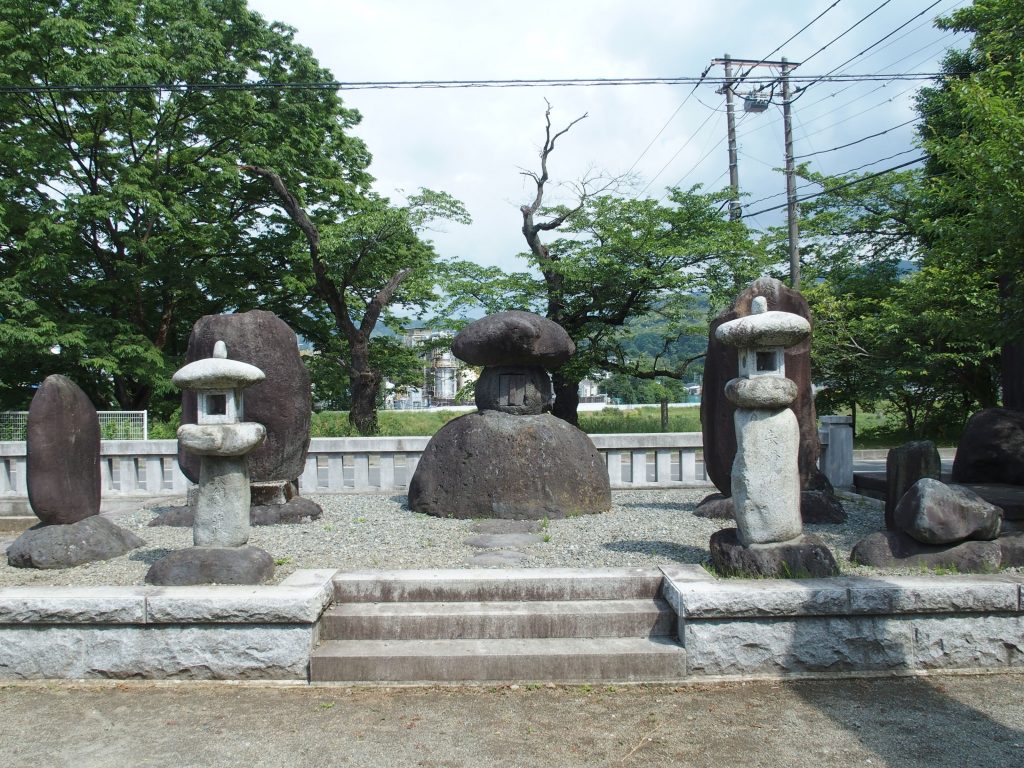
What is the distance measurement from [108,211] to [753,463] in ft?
55.2

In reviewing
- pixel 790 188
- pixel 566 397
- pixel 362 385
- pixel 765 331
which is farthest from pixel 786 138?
pixel 765 331

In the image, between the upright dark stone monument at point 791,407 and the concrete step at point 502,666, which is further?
the upright dark stone monument at point 791,407

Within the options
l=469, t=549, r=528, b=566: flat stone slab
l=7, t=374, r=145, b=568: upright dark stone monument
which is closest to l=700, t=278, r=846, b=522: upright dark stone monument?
l=469, t=549, r=528, b=566: flat stone slab

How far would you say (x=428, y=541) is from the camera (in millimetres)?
6711

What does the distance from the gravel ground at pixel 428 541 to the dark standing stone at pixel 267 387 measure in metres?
0.81

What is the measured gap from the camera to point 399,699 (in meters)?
4.27

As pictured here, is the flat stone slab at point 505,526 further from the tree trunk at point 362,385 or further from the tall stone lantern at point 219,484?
the tree trunk at point 362,385

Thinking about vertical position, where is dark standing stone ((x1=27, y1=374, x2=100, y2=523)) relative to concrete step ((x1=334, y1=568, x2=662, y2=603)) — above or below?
above

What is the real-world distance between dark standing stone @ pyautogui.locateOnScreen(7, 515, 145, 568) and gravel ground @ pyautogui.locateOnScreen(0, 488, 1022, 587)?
0.32 feet

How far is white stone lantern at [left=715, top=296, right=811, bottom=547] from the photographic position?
4938 millimetres

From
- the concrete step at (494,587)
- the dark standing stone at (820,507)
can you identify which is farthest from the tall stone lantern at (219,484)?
the dark standing stone at (820,507)

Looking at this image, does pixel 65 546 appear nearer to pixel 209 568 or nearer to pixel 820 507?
pixel 209 568

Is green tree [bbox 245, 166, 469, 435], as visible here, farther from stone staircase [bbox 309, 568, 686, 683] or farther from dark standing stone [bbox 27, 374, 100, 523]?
stone staircase [bbox 309, 568, 686, 683]

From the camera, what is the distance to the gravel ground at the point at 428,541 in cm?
576
